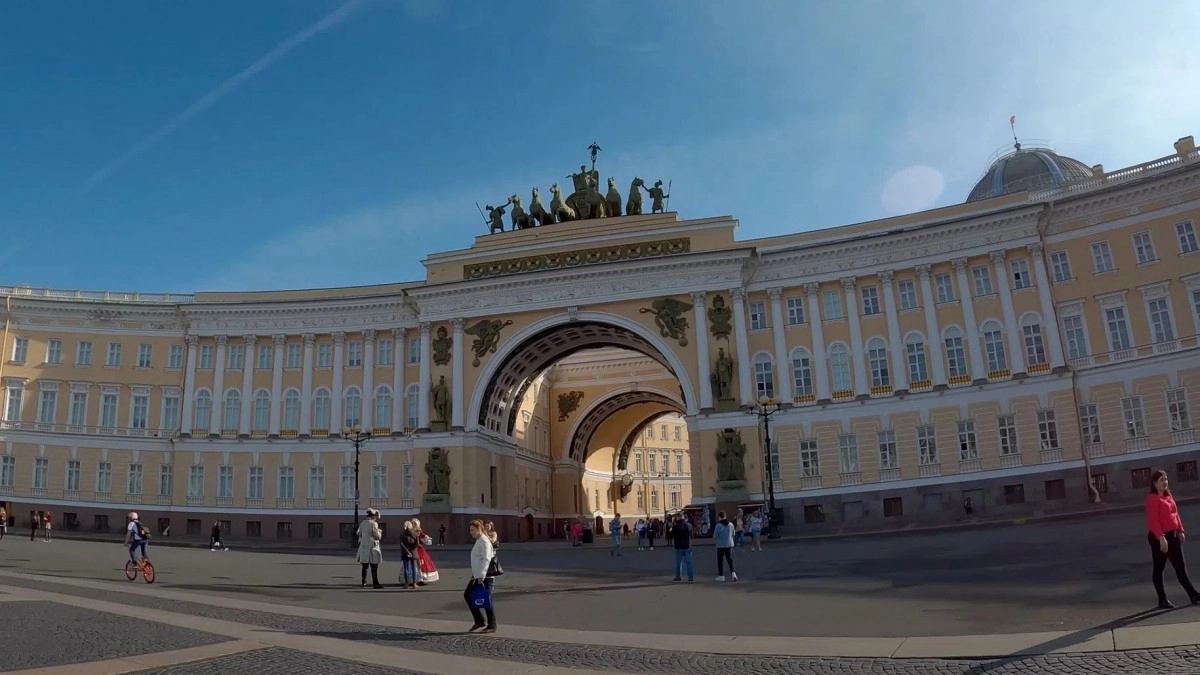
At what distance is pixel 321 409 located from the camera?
57031 millimetres

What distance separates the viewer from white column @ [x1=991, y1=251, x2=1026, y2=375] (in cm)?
4516

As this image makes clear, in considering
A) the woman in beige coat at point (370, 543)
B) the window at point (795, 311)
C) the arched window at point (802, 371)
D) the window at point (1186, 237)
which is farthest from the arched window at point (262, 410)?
the window at point (1186, 237)

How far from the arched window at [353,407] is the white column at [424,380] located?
4.18m

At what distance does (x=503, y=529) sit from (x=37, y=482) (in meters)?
29.4

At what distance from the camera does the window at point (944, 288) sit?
4738cm

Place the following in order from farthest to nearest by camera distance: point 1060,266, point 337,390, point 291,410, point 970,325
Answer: point 291,410
point 337,390
point 970,325
point 1060,266

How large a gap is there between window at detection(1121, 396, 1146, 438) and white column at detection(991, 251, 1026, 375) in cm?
491

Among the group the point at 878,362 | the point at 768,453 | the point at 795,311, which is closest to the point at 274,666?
the point at 768,453

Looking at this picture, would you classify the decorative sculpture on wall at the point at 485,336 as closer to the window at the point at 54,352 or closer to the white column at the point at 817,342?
the white column at the point at 817,342

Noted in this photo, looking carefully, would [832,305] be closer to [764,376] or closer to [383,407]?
[764,376]

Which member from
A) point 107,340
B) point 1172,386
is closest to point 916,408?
point 1172,386

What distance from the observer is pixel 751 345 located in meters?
50.2

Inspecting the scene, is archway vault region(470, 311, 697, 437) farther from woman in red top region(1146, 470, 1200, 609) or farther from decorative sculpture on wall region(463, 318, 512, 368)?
woman in red top region(1146, 470, 1200, 609)

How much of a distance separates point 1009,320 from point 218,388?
4924 centimetres
